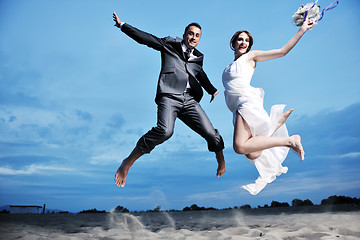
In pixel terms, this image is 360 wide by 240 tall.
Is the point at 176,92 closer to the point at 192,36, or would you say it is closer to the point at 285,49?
the point at 192,36

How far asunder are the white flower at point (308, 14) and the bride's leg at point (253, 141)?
1307mm

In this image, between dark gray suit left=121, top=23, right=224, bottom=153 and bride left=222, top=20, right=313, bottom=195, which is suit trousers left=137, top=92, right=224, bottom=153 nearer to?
dark gray suit left=121, top=23, right=224, bottom=153

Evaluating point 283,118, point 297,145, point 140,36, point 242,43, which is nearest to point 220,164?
point 283,118

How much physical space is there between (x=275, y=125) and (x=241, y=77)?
717 millimetres

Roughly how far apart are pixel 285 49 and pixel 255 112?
30.6 inches

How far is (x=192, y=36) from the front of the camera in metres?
4.21

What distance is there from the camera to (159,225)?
4.91 m

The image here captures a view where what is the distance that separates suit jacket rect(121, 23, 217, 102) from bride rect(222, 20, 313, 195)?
1.78 feet

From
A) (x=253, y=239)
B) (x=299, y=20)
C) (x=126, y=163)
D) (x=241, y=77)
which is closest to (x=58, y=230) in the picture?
(x=126, y=163)

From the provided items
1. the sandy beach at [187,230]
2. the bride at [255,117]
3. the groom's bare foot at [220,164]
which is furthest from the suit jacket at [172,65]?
the sandy beach at [187,230]

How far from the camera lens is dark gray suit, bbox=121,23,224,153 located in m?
4.03

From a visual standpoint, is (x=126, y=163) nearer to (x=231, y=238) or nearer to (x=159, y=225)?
(x=159, y=225)

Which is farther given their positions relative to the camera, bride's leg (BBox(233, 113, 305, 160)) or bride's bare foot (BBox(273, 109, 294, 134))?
bride's bare foot (BBox(273, 109, 294, 134))

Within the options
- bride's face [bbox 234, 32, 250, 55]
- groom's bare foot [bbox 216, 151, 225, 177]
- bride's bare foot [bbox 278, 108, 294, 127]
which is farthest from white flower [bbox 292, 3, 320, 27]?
groom's bare foot [bbox 216, 151, 225, 177]
